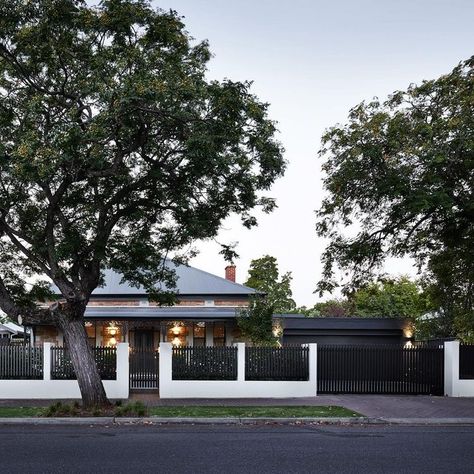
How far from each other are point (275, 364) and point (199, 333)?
17188 mm

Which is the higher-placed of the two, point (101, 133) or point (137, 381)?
point (101, 133)

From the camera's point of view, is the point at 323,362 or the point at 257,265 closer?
the point at 323,362

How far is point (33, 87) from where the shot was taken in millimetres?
17125

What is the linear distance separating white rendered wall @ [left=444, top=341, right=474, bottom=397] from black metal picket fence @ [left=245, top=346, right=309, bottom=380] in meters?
4.70

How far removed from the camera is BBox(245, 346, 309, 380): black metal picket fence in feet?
73.6

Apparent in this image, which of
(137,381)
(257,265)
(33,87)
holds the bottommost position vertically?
(137,381)

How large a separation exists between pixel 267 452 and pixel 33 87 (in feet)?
36.7

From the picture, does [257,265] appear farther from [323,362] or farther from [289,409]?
[289,409]

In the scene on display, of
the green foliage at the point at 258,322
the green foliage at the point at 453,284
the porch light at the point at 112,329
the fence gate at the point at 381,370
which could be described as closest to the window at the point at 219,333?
the green foliage at the point at 258,322

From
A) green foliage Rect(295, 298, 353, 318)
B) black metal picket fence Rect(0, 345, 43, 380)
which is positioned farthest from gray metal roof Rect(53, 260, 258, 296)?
green foliage Rect(295, 298, 353, 318)

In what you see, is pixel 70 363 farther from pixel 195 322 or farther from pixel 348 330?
pixel 348 330

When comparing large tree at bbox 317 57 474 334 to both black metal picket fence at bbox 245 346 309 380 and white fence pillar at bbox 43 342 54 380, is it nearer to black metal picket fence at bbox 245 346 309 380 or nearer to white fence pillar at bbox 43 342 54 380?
black metal picket fence at bbox 245 346 309 380

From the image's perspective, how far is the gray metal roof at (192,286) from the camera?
1502 inches

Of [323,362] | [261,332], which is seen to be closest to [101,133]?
[323,362]
